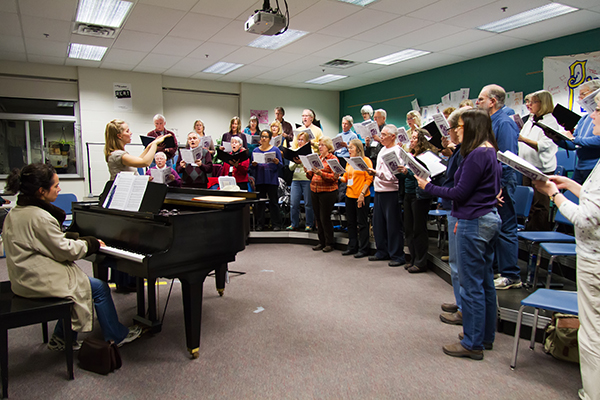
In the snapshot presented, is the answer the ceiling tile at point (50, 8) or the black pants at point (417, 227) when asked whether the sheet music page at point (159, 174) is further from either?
the black pants at point (417, 227)

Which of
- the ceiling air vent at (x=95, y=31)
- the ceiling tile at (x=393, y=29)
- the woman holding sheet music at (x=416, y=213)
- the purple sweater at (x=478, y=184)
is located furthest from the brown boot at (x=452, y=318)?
the ceiling air vent at (x=95, y=31)

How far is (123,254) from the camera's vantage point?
2.31m

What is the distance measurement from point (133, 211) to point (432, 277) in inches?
122

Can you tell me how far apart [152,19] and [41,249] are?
449cm

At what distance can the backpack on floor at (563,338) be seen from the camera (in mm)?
2350

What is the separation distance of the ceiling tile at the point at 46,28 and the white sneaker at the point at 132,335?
16.4 feet

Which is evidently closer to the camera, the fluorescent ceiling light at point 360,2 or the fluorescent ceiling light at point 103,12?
the fluorescent ceiling light at point 360,2

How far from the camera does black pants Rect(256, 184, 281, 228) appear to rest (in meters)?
6.10

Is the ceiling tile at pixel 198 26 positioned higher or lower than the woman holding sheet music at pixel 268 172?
higher

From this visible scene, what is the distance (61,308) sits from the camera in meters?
2.19

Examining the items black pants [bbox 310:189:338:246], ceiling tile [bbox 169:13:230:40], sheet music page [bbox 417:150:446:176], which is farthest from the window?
sheet music page [bbox 417:150:446:176]

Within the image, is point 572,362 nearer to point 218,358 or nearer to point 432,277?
point 432,277

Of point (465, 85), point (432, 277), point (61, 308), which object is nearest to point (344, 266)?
point (432, 277)

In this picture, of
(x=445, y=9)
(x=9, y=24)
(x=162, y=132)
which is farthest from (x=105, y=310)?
(x=9, y=24)
